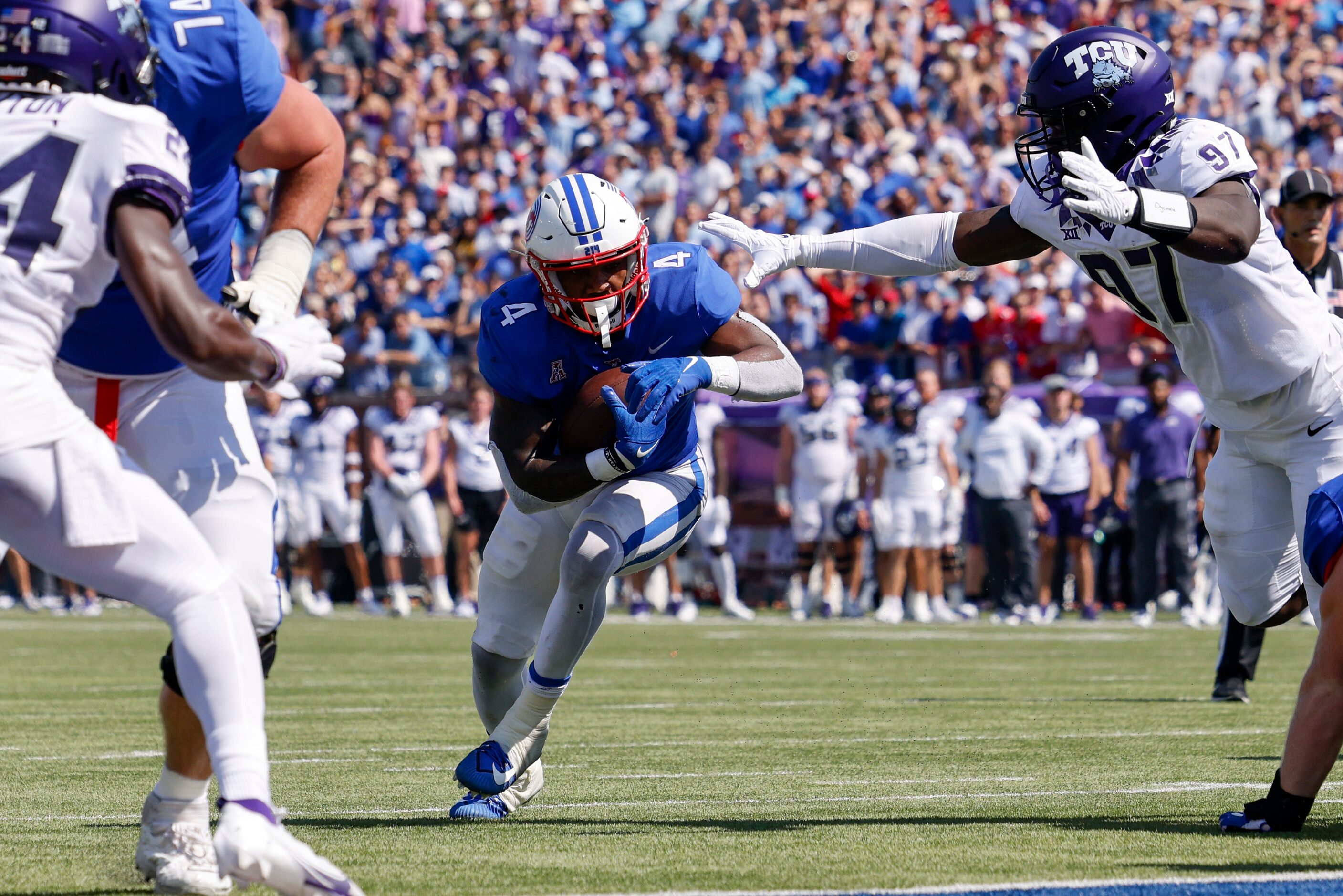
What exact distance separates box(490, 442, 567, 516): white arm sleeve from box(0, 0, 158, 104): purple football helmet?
191 centimetres

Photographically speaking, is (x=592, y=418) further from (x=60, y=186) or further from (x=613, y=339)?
(x=60, y=186)

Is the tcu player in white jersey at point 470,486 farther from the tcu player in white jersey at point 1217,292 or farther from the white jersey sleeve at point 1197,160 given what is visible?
the white jersey sleeve at point 1197,160

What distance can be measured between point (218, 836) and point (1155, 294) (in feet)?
9.20

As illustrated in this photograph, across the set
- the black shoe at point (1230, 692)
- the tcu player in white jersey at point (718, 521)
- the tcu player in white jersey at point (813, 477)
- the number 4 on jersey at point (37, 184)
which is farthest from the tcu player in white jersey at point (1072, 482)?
the number 4 on jersey at point (37, 184)

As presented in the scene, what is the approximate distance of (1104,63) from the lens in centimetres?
465

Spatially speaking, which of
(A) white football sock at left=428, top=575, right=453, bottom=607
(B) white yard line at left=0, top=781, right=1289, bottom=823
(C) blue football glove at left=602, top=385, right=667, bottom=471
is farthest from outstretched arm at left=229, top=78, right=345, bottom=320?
(A) white football sock at left=428, top=575, right=453, bottom=607

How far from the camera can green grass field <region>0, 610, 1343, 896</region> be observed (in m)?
3.85

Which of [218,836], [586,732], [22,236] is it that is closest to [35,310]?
[22,236]

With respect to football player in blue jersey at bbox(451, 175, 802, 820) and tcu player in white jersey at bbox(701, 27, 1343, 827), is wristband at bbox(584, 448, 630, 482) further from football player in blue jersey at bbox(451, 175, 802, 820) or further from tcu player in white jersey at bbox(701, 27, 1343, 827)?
tcu player in white jersey at bbox(701, 27, 1343, 827)

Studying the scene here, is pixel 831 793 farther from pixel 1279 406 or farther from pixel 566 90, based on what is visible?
pixel 566 90

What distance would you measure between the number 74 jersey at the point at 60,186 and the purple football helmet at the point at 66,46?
0.04 metres

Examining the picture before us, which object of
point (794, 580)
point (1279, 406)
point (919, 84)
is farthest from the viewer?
point (919, 84)

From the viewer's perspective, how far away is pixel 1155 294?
4.67 meters

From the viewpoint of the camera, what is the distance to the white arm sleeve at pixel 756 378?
4766 millimetres
